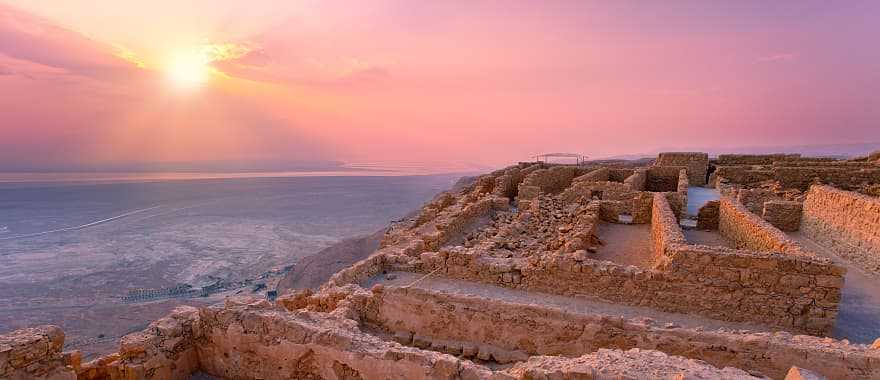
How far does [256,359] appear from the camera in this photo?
520 centimetres

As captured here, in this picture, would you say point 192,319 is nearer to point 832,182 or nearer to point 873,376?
point 873,376

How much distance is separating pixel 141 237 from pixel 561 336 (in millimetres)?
56727

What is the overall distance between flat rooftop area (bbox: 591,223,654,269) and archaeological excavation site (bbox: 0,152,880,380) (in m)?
0.10

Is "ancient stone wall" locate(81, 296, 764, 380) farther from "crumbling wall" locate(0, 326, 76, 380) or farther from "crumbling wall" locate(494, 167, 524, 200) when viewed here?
"crumbling wall" locate(494, 167, 524, 200)

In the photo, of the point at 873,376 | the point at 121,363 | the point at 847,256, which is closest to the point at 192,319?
the point at 121,363

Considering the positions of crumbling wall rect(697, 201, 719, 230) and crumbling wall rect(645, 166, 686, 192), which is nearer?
crumbling wall rect(697, 201, 719, 230)

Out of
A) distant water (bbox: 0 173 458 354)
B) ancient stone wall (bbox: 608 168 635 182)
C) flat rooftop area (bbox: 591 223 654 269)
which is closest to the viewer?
flat rooftop area (bbox: 591 223 654 269)

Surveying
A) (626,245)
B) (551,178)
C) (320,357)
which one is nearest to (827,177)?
(551,178)

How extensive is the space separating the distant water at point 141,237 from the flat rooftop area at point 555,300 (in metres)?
22.9

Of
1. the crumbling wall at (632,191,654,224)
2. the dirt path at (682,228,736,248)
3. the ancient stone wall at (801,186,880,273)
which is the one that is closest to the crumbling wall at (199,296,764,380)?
the dirt path at (682,228,736,248)

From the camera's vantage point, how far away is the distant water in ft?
95.1

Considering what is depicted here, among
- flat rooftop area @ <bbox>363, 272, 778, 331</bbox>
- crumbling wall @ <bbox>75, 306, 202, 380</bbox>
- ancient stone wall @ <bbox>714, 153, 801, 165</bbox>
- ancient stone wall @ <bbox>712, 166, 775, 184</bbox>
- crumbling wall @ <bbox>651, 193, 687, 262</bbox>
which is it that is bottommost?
flat rooftop area @ <bbox>363, 272, 778, 331</bbox>

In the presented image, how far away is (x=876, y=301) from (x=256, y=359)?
10846 mm

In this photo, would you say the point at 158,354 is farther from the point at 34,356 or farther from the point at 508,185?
the point at 508,185
